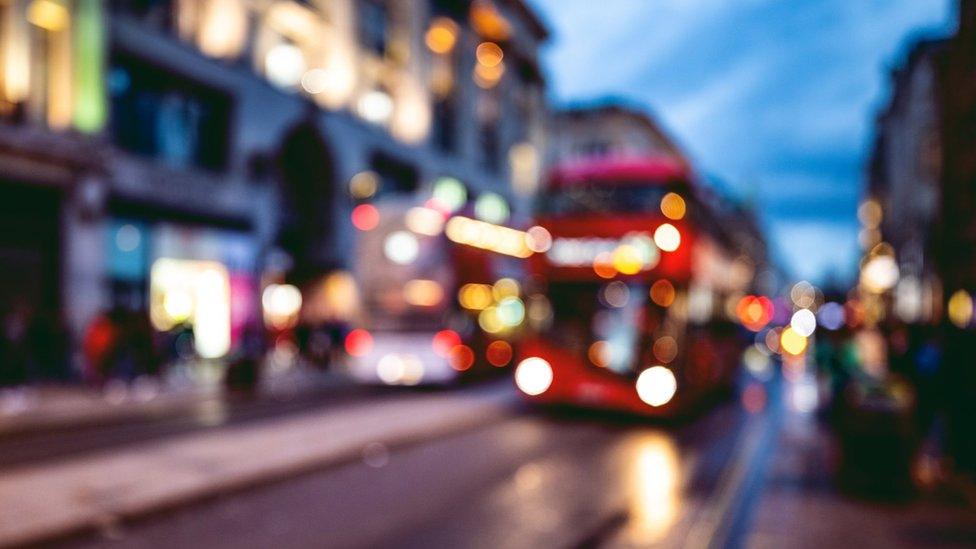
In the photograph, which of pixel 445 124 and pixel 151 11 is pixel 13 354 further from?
pixel 445 124

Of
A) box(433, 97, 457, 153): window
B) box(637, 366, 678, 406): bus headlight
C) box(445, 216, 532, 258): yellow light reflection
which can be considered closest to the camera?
box(637, 366, 678, 406): bus headlight

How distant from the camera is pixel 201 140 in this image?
2447cm

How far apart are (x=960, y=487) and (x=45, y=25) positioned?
21004 millimetres

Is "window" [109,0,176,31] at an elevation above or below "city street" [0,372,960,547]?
above

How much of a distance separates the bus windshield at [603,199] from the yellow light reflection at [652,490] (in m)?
3.82

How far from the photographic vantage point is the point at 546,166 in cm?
5119

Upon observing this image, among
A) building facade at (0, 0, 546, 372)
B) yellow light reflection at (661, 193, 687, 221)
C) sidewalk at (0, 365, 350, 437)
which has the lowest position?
sidewalk at (0, 365, 350, 437)

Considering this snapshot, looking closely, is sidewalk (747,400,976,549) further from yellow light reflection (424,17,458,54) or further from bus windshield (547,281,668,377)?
yellow light reflection (424,17,458,54)

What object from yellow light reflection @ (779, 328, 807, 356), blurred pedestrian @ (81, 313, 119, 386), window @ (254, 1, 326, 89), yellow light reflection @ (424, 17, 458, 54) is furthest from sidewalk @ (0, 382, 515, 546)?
yellow light reflection @ (424, 17, 458, 54)

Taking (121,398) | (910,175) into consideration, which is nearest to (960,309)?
(121,398)

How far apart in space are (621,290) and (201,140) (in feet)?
54.4

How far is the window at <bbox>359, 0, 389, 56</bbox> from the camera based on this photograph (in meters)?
32.1

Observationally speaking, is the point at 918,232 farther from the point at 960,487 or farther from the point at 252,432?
the point at 252,432

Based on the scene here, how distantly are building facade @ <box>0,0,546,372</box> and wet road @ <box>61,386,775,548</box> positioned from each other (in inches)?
517
